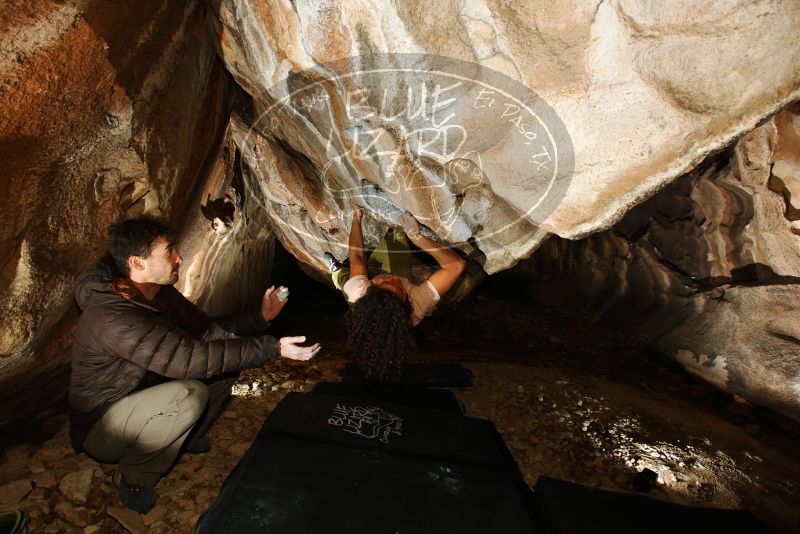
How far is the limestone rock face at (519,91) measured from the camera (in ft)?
5.67

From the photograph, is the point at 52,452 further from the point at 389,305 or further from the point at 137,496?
the point at 389,305

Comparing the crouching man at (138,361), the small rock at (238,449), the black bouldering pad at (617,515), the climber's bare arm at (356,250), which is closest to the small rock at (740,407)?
the black bouldering pad at (617,515)

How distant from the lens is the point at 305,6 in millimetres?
2336

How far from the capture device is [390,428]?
1779 millimetres

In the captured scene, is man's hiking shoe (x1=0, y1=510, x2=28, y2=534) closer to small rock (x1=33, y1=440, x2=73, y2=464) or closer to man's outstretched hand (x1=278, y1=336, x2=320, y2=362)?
small rock (x1=33, y1=440, x2=73, y2=464)

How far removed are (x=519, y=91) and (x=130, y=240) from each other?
7.69 ft

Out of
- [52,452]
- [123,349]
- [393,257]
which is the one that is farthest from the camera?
[393,257]

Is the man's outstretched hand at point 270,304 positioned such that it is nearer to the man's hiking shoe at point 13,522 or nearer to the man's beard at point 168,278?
the man's beard at point 168,278

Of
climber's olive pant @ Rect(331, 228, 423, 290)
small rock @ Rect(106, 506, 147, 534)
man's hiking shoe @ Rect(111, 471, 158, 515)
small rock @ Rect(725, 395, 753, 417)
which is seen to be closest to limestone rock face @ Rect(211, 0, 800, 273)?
climber's olive pant @ Rect(331, 228, 423, 290)

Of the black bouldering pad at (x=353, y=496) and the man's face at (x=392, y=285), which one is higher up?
the man's face at (x=392, y=285)

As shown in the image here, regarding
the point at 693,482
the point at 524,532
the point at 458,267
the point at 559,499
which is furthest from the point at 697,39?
the point at 693,482

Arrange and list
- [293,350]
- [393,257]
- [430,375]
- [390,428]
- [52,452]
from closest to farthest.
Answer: [390,428]
[293,350]
[52,452]
[430,375]
[393,257]

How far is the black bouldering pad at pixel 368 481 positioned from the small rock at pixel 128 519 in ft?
4.99

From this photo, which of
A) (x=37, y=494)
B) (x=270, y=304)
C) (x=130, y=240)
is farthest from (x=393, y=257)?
(x=37, y=494)
